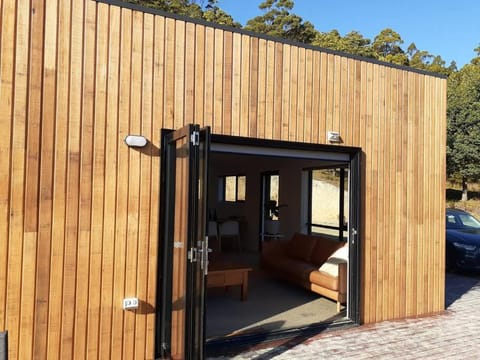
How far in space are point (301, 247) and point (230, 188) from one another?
542 cm

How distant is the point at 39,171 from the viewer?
326 cm

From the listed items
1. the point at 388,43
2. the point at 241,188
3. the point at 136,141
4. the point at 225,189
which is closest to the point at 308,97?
the point at 136,141

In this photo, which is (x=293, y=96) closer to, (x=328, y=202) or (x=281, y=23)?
(x=328, y=202)

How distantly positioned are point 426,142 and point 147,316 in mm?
3990

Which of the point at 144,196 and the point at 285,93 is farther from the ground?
the point at 285,93

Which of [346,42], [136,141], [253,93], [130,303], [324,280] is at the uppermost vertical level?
[346,42]

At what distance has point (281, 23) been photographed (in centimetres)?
2528

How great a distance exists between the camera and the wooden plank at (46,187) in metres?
3.23

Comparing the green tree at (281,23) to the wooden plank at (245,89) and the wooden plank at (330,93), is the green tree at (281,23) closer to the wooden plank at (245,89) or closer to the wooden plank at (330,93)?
the wooden plank at (330,93)

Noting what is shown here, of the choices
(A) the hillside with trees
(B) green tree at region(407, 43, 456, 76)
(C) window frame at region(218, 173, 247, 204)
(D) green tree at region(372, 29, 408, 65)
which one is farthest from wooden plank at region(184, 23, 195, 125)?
(B) green tree at region(407, 43, 456, 76)

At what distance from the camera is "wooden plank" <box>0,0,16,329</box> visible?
3115 mm

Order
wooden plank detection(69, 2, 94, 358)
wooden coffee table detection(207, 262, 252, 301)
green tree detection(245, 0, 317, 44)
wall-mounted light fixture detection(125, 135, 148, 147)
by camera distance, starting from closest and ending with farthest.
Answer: wooden plank detection(69, 2, 94, 358)
wall-mounted light fixture detection(125, 135, 148, 147)
wooden coffee table detection(207, 262, 252, 301)
green tree detection(245, 0, 317, 44)

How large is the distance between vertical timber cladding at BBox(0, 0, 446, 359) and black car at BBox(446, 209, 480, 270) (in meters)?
4.92

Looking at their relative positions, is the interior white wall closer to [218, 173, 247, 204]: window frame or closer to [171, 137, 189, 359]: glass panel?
[218, 173, 247, 204]: window frame
